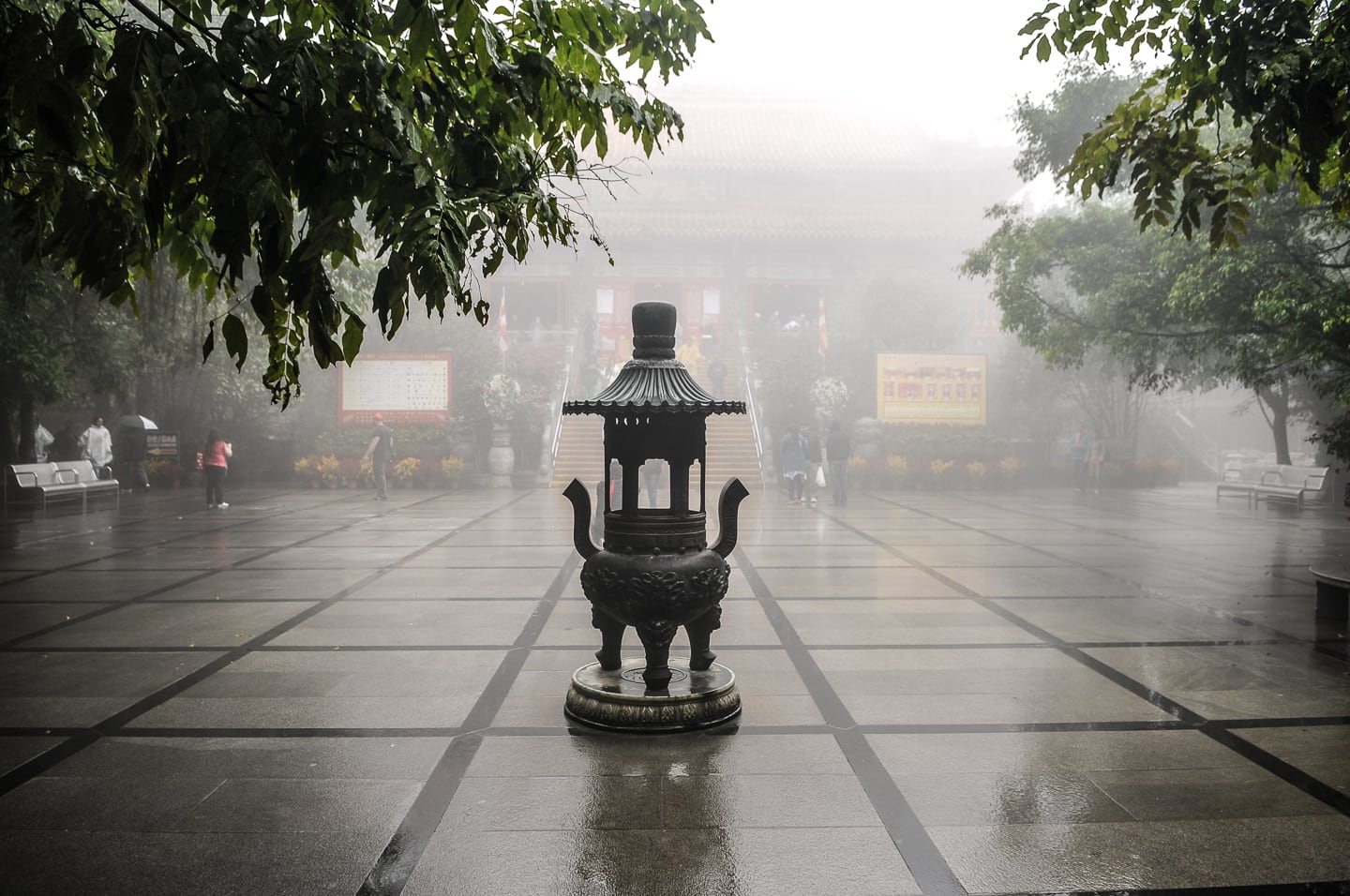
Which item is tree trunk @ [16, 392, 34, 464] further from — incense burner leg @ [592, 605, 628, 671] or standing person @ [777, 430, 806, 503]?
incense burner leg @ [592, 605, 628, 671]

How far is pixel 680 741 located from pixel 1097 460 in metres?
→ 18.7

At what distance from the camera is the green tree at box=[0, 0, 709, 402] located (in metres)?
2.14

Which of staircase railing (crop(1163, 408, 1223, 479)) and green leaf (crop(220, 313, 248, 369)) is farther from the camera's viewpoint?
staircase railing (crop(1163, 408, 1223, 479))

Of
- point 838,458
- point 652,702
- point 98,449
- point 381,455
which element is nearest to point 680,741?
point 652,702

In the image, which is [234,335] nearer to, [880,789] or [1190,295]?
[880,789]

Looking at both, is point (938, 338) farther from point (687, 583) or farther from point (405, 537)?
point (687, 583)

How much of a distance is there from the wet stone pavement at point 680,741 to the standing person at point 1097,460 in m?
12.3

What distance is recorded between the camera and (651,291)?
109ft

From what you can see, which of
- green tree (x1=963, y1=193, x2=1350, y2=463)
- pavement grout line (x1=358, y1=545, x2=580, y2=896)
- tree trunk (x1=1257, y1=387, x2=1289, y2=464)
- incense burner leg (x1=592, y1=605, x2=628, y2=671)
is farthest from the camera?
tree trunk (x1=1257, y1=387, x2=1289, y2=464)

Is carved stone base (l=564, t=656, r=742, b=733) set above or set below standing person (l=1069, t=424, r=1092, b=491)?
below

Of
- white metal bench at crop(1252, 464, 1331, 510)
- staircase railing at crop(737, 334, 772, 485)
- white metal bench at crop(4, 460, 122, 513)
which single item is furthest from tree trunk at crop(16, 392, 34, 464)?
white metal bench at crop(1252, 464, 1331, 510)

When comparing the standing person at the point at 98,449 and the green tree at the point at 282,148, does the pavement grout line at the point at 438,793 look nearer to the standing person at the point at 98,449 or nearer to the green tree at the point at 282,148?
the green tree at the point at 282,148

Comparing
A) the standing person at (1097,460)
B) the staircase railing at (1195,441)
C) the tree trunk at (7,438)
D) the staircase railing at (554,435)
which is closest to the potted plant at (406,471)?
the staircase railing at (554,435)

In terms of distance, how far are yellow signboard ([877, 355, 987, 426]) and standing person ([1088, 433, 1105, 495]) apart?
8.14ft
